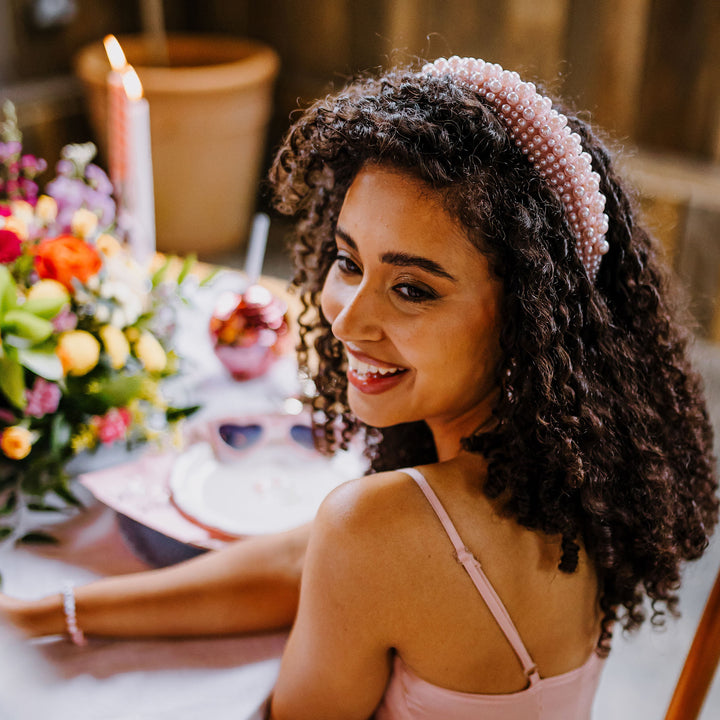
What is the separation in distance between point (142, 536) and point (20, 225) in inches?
18.6

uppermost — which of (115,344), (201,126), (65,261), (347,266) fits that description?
(347,266)

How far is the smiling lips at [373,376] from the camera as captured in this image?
918 mm

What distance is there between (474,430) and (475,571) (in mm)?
179

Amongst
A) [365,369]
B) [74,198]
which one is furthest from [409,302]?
[74,198]

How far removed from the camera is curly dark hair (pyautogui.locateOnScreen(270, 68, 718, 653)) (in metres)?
0.82

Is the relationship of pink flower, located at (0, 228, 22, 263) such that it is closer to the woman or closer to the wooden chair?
the woman

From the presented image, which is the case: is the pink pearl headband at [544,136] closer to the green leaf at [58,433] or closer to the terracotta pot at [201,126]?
the green leaf at [58,433]

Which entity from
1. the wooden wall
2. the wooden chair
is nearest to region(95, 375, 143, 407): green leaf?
the wooden chair

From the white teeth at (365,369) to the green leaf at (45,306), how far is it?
0.41 m

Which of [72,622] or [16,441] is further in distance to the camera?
A: [16,441]

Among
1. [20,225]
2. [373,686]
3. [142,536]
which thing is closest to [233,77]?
[20,225]

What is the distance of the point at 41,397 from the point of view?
110cm

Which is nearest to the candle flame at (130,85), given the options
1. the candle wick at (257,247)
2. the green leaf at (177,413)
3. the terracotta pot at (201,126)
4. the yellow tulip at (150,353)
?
the candle wick at (257,247)

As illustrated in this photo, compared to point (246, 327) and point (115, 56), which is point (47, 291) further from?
point (115, 56)
